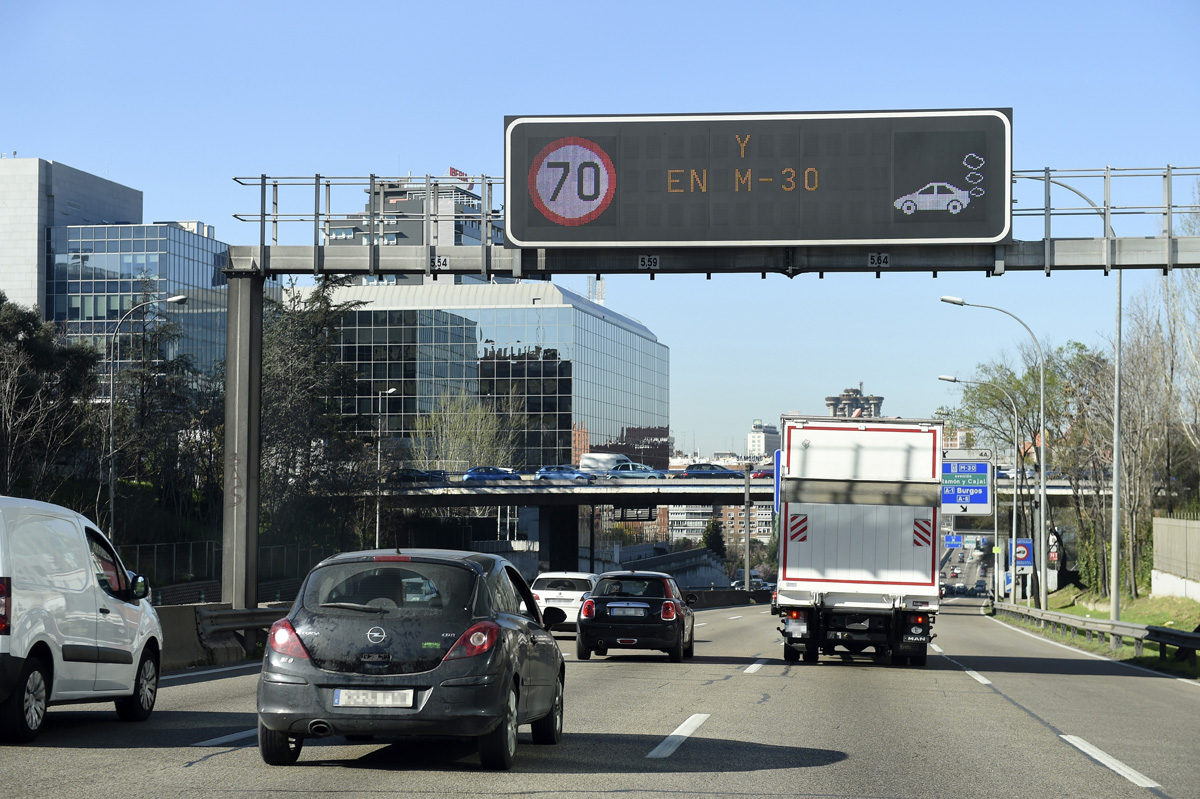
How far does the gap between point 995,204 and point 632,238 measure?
5.59 meters

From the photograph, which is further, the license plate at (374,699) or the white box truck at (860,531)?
the white box truck at (860,531)

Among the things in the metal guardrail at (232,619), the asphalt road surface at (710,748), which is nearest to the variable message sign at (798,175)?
the asphalt road surface at (710,748)

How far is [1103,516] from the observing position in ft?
218

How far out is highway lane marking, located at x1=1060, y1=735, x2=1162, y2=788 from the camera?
9477 millimetres

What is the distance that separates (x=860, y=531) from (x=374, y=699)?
44.3 feet

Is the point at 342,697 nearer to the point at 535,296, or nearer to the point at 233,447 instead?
the point at 233,447

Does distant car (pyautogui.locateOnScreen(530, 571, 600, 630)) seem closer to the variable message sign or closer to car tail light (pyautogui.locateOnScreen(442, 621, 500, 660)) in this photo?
the variable message sign

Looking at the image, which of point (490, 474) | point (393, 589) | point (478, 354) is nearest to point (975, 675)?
point (393, 589)

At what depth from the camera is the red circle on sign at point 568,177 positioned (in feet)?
67.8

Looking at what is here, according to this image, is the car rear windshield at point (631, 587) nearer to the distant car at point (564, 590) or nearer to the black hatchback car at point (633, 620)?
the black hatchback car at point (633, 620)

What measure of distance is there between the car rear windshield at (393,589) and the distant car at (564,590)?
2037cm

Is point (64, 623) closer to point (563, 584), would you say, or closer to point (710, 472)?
point (563, 584)

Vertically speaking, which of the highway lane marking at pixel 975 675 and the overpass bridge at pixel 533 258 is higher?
the overpass bridge at pixel 533 258

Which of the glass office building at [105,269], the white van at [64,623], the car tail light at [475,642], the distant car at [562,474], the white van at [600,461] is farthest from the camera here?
the glass office building at [105,269]
